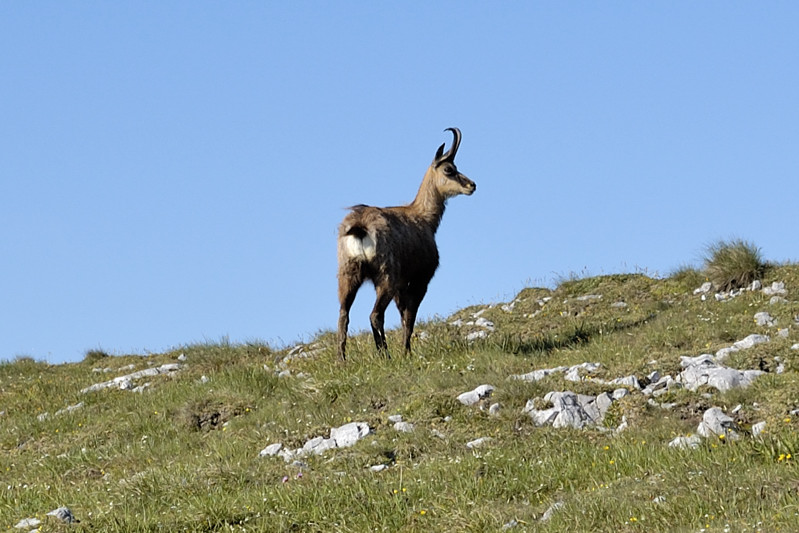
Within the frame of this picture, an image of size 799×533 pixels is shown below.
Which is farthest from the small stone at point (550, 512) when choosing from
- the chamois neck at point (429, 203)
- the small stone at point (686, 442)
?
the chamois neck at point (429, 203)

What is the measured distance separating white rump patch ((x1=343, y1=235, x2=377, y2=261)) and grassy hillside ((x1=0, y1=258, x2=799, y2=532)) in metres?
1.28

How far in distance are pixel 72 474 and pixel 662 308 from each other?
31.0 feet

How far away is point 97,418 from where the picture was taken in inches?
512

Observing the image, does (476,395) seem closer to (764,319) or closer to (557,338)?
(557,338)

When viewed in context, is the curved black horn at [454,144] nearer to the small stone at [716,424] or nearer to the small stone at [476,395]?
the small stone at [476,395]

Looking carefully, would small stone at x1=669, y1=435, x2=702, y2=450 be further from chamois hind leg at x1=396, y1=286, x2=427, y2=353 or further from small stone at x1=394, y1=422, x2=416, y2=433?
chamois hind leg at x1=396, y1=286, x2=427, y2=353

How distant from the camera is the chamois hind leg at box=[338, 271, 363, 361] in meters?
12.9

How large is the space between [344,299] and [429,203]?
9.10 feet

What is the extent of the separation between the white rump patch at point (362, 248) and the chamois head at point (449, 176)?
9.16 feet

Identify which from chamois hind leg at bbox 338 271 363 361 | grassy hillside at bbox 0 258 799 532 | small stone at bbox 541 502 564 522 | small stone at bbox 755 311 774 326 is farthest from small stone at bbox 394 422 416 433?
small stone at bbox 755 311 774 326

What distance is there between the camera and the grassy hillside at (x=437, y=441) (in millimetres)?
6973

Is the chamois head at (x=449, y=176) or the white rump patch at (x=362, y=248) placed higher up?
the chamois head at (x=449, y=176)

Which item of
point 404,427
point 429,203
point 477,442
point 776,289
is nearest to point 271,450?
point 404,427

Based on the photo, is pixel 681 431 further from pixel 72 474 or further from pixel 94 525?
pixel 72 474
